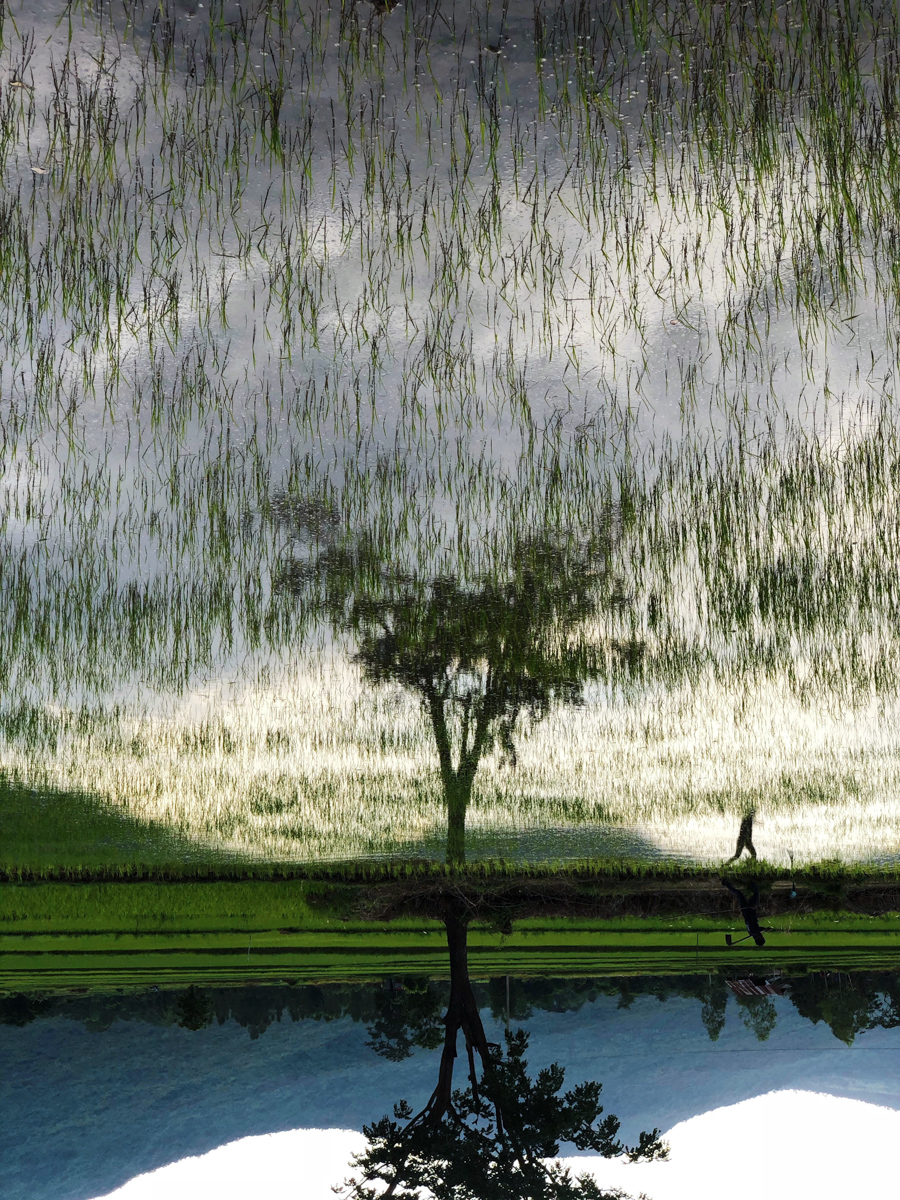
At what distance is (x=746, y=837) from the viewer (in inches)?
267

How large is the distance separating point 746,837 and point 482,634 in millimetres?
4297

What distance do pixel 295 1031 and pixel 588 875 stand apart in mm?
4489

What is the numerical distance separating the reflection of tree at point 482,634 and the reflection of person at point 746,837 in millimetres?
2646

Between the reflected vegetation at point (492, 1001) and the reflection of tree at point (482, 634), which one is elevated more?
the reflection of tree at point (482, 634)

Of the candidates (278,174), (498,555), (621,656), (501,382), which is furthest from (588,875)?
(278,174)

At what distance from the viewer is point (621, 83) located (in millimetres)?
1604

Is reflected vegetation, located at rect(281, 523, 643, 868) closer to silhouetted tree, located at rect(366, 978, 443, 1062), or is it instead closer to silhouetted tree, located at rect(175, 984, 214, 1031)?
silhouetted tree, located at rect(366, 978, 443, 1062)

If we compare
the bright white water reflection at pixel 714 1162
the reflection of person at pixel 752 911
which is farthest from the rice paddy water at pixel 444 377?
the bright white water reflection at pixel 714 1162

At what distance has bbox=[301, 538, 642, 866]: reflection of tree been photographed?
10.6 feet

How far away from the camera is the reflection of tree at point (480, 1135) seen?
7.38 m

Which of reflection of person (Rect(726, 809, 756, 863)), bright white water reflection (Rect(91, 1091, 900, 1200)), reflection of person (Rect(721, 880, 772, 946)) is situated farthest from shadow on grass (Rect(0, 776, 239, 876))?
reflection of person (Rect(721, 880, 772, 946))

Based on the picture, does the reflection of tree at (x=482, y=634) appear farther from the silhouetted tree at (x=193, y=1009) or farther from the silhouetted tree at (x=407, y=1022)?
the silhouetted tree at (x=193, y=1009)

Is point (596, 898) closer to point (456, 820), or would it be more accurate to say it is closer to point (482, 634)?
point (456, 820)

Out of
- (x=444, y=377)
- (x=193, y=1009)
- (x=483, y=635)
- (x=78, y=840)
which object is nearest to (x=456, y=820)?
(x=483, y=635)
